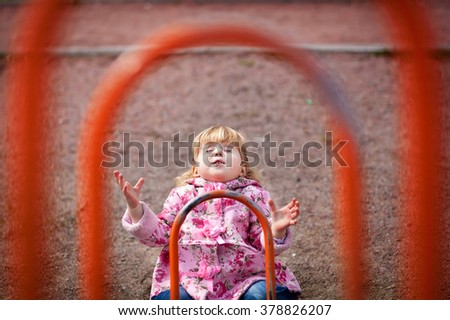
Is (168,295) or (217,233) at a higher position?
(217,233)

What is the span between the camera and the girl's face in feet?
10.6

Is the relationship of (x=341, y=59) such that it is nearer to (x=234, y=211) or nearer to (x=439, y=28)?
(x=439, y=28)

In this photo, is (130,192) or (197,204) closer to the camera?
(197,204)

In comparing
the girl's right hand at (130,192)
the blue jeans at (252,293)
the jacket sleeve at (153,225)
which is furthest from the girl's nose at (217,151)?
the blue jeans at (252,293)

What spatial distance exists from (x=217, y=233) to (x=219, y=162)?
0.28 meters

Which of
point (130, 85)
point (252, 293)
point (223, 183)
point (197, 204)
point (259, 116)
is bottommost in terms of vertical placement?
point (252, 293)

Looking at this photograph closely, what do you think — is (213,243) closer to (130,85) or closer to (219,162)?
(219,162)

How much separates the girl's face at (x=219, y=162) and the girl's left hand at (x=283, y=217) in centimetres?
32

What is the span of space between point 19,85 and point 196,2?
6.94 meters

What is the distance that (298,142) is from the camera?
A: 5734mm

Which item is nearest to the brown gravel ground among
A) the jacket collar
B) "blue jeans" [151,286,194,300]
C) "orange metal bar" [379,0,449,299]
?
"blue jeans" [151,286,194,300]

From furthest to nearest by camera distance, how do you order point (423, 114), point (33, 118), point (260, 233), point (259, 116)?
point (259, 116) < point (260, 233) < point (33, 118) < point (423, 114)

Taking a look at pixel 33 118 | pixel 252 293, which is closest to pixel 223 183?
pixel 252 293

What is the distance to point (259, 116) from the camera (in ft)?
20.2
